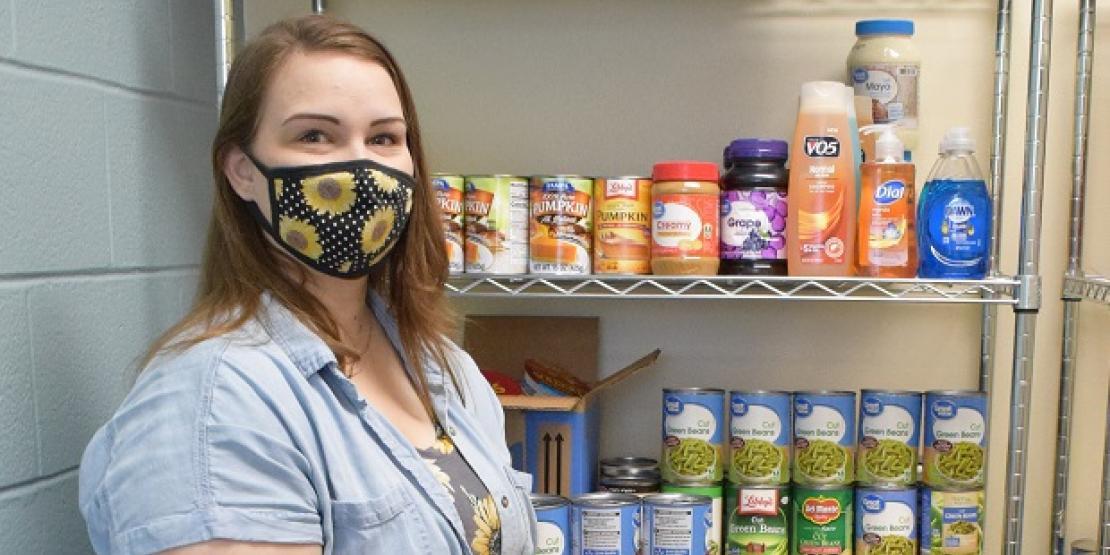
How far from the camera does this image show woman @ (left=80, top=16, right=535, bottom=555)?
1083 mm

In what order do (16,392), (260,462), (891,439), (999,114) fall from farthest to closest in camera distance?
1. (999,114)
2. (891,439)
3. (16,392)
4. (260,462)

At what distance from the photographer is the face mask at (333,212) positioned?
1257 mm

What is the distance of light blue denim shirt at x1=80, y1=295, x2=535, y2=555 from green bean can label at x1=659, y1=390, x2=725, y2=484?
622mm

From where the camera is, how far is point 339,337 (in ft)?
4.40

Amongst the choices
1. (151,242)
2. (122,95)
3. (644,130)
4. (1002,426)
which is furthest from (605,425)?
(122,95)

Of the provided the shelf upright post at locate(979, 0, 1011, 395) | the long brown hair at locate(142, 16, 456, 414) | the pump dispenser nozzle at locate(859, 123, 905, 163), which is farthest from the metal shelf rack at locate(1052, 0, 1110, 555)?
the long brown hair at locate(142, 16, 456, 414)

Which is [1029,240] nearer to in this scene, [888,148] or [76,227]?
[888,148]

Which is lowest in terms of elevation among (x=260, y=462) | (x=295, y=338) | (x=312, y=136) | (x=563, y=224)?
(x=260, y=462)

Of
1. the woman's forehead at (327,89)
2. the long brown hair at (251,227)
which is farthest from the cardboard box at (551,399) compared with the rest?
the woman's forehead at (327,89)

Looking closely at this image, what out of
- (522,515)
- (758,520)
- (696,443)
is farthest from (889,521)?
(522,515)

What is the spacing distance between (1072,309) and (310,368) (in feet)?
4.56

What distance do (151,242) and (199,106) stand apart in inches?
12.8

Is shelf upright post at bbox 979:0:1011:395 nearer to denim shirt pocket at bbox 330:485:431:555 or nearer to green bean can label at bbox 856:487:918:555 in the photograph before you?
green bean can label at bbox 856:487:918:555

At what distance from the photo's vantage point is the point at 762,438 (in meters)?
1.81
